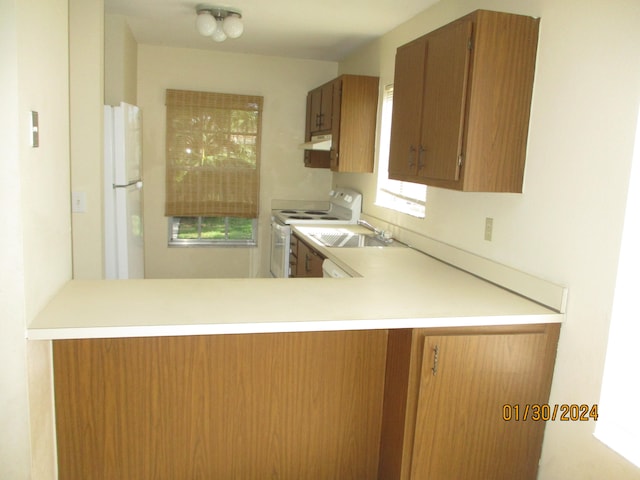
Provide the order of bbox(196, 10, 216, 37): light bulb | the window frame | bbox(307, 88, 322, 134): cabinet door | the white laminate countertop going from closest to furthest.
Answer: the white laminate countertop, bbox(196, 10, 216, 37): light bulb, bbox(307, 88, 322, 134): cabinet door, the window frame

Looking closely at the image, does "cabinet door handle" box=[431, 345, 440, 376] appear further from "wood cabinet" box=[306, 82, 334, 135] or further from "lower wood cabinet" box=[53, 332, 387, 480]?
"wood cabinet" box=[306, 82, 334, 135]

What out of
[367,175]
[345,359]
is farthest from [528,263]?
[367,175]

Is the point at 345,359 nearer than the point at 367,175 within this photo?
Yes

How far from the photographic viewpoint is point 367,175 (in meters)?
4.40

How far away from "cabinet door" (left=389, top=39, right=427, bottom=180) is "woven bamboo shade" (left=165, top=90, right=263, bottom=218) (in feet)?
8.61

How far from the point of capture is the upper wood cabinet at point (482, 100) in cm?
215

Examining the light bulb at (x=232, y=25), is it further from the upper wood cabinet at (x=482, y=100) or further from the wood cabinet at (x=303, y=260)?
the upper wood cabinet at (x=482, y=100)

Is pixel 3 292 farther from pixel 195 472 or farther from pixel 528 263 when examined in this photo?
pixel 528 263

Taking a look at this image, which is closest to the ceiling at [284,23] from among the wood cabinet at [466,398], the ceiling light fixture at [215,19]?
the ceiling light fixture at [215,19]

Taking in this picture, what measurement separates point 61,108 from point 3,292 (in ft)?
2.53

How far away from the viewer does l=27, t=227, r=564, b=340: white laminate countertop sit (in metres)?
1.63

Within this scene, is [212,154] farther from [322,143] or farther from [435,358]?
[435,358]

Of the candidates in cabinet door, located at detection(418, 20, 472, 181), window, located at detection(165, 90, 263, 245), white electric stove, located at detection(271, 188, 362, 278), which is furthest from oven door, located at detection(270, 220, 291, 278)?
cabinet door, located at detection(418, 20, 472, 181)

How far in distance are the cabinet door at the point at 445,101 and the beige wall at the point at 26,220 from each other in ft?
5.25
